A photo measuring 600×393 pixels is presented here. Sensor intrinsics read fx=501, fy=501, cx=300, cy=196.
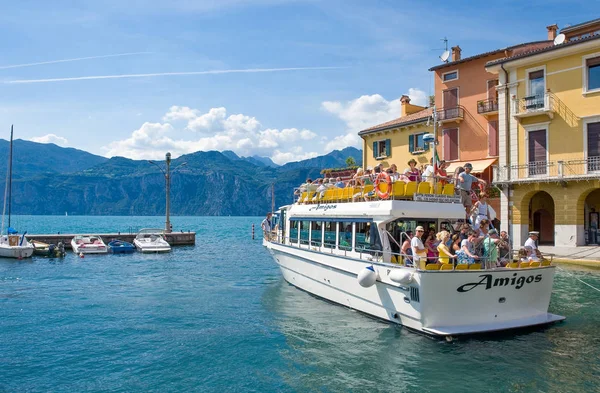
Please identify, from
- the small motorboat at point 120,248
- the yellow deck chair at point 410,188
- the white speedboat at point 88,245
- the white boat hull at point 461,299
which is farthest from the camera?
the small motorboat at point 120,248

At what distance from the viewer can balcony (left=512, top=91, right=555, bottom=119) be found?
1158 inches

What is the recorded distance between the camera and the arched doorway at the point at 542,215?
111 feet

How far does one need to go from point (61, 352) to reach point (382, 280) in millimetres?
8533

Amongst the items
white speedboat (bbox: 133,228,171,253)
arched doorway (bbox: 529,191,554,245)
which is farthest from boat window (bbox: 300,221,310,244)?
white speedboat (bbox: 133,228,171,253)

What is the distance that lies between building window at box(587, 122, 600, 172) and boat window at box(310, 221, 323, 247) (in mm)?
18125

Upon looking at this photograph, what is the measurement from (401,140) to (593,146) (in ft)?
50.1

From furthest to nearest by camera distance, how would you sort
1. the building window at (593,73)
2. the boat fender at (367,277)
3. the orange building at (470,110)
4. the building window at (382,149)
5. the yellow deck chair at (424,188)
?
the building window at (382,149) → the orange building at (470,110) → the building window at (593,73) → the yellow deck chair at (424,188) → the boat fender at (367,277)

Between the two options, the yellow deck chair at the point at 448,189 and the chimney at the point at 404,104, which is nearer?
the yellow deck chair at the point at 448,189

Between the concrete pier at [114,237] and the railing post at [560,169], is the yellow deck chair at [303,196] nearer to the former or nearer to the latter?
the railing post at [560,169]

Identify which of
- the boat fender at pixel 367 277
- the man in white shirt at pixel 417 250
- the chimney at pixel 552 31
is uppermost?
the chimney at pixel 552 31

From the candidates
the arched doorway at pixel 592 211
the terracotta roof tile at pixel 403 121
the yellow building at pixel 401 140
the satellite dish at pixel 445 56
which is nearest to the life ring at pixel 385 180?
the arched doorway at pixel 592 211

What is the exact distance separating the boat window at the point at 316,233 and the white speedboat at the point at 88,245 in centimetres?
2604

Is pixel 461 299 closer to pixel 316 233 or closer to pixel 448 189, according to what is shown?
pixel 448 189

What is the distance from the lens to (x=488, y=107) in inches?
1366
